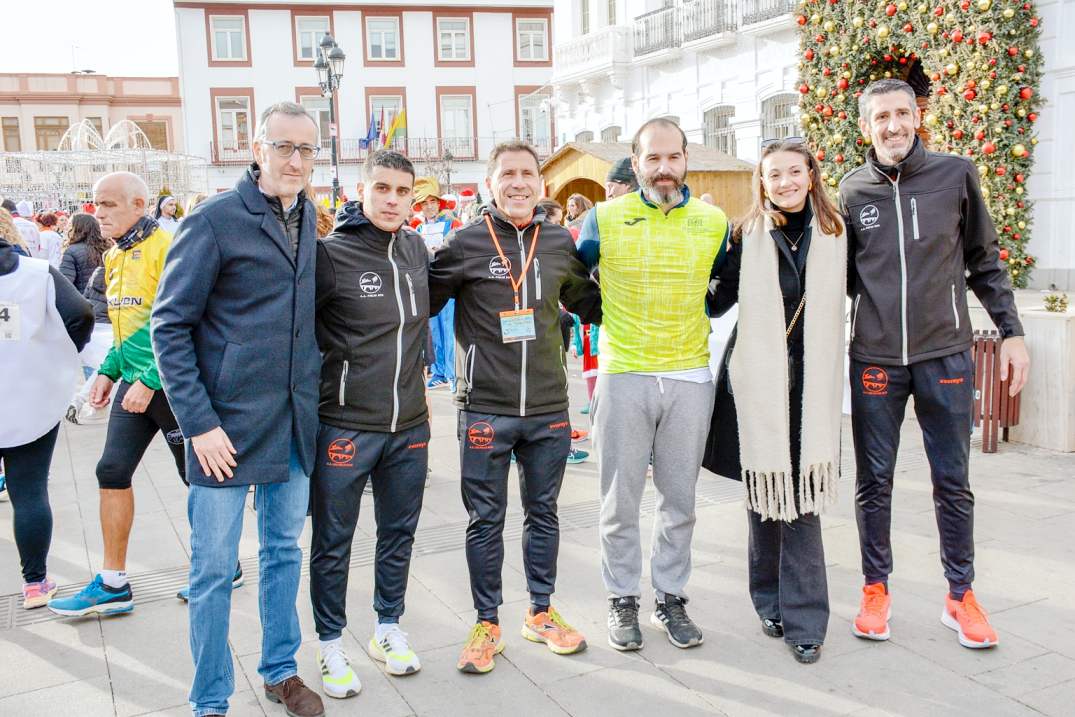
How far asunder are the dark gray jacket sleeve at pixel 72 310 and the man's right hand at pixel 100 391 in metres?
0.30

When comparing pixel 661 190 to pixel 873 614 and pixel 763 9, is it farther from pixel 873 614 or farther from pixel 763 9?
pixel 763 9

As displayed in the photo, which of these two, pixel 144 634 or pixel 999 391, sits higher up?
pixel 999 391

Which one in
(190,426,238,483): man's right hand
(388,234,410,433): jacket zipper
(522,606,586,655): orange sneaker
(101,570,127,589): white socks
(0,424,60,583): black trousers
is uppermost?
(388,234,410,433): jacket zipper

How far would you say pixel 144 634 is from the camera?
3738 mm

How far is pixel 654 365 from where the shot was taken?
11.2 ft

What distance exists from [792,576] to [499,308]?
58.8 inches

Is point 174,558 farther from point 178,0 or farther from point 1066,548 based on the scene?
point 178,0

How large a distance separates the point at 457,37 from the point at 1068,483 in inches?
1427

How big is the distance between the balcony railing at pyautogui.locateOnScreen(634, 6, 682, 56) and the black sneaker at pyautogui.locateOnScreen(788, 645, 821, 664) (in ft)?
57.2

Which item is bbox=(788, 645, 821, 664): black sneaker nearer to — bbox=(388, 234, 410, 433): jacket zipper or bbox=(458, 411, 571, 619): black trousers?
bbox=(458, 411, 571, 619): black trousers

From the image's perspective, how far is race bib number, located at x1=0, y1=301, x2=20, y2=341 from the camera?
385cm

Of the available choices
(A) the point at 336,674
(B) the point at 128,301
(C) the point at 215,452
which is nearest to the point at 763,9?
(B) the point at 128,301

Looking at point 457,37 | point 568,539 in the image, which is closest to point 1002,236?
point 568,539

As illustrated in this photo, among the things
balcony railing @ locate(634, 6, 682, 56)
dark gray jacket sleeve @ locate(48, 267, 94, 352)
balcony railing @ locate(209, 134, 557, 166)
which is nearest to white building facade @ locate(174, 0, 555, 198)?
balcony railing @ locate(209, 134, 557, 166)
